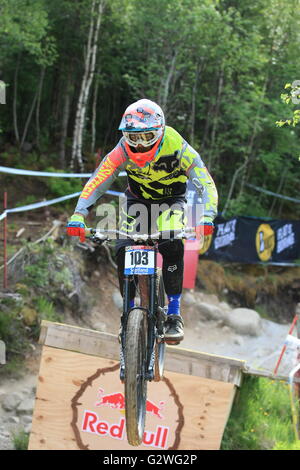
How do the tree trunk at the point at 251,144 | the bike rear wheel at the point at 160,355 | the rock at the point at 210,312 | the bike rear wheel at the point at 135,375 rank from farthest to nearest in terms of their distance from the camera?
the tree trunk at the point at 251,144, the rock at the point at 210,312, the bike rear wheel at the point at 160,355, the bike rear wheel at the point at 135,375

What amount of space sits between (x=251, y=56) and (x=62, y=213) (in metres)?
7.00

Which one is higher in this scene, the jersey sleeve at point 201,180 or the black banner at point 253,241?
the jersey sleeve at point 201,180

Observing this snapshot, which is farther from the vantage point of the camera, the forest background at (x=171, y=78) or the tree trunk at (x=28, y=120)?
the tree trunk at (x=28, y=120)

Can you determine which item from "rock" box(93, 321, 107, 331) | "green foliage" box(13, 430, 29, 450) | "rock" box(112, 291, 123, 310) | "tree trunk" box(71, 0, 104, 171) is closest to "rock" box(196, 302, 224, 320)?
"rock" box(112, 291, 123, 310)

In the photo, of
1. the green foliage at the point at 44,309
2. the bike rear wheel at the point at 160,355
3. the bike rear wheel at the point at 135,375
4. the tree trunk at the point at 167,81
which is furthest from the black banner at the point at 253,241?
the bike rear wheel at the point at 135,375

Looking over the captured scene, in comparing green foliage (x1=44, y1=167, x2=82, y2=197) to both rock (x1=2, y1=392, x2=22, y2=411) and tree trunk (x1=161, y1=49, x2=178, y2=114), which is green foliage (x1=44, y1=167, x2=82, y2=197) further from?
rock (x1=2, y1=392, x2=22, y2=411)

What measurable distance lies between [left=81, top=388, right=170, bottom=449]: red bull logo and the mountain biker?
2.95 m

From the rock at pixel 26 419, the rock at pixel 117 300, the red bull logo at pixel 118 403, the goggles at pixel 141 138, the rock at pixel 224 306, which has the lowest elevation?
the rock at pixel 224 306

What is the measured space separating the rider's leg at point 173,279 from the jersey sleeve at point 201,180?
1.39 feet

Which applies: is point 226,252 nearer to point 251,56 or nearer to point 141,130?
point 251,56

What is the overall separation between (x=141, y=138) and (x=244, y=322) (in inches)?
426

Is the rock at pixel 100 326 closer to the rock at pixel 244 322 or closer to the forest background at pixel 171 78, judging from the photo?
the rock at pixel 244 322

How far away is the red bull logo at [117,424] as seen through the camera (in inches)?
300
